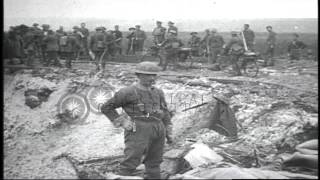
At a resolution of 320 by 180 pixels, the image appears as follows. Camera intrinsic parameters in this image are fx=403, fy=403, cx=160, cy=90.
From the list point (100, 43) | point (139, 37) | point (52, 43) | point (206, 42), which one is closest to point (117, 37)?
point (139, 37)

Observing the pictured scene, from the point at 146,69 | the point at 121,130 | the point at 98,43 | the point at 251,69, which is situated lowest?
the point at 121,130

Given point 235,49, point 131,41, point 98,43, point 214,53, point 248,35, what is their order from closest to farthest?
point 235,49 → point 248,35 → point 98,43 → point 214,53 → point 131,41

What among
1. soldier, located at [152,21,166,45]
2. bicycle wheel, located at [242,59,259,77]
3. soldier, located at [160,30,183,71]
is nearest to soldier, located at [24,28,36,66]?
soldier, located at [152,21,166,45]

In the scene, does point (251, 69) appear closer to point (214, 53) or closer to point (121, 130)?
point (214, 53)

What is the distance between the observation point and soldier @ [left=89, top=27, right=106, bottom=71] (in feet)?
38.6

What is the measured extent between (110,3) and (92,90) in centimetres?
203

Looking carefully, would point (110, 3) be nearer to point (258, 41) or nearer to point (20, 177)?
point (20, 177)

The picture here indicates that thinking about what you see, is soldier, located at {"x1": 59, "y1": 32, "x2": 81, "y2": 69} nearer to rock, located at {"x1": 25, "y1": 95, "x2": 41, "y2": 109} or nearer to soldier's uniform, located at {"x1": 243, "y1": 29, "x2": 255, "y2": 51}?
rock, located at {"x1": 25, "y1": 95, "x2": 41, "y2": 109}

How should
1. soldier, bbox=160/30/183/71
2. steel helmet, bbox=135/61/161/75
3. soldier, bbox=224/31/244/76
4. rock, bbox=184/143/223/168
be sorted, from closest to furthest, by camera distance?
steel helmet, bbox=135/61/161/75 < rock, bbox=184/143/223/168 < soldier, bbox=224/31/244/76 < soldier, bbox=160/30/183/71

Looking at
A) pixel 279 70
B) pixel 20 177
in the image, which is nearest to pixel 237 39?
pixel 279 70

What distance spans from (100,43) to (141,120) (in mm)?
7436

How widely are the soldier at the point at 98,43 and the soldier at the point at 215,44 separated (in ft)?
10.5

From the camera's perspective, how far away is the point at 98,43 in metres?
11.8

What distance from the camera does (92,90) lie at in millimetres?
9133
